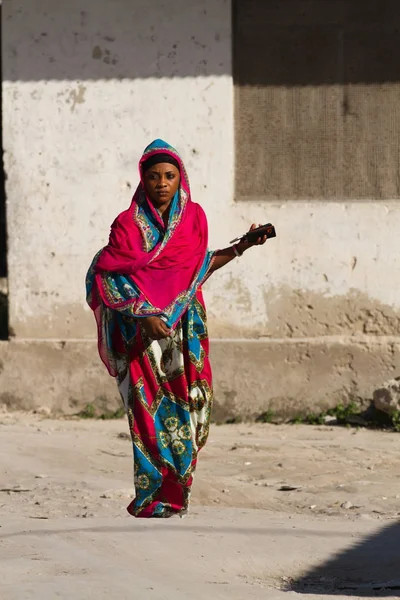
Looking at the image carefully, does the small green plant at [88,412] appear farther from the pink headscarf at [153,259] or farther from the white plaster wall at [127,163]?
the pink headscarf at [153,259]

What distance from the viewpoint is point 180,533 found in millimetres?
5129

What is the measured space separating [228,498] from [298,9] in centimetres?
366

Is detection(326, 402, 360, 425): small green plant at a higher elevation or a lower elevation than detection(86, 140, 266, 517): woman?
lower

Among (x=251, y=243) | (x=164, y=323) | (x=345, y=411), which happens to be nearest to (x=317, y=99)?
(x=345, y=411)

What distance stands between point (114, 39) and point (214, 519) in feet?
13.5

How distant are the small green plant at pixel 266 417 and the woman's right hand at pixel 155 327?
3177 mm

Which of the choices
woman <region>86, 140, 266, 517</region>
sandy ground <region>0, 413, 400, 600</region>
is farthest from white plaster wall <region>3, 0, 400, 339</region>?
woman <region>86, 140, 266, 517</region>

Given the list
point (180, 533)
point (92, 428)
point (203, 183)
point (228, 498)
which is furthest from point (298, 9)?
point (180, 533)

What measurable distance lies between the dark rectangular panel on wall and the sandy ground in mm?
1718

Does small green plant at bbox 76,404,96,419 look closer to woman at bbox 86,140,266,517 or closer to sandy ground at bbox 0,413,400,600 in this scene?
sandy ground at bbox 0,413,400,600

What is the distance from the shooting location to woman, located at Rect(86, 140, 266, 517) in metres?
5.49

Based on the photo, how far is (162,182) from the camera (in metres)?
5.50

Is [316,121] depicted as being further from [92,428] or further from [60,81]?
[92,428]

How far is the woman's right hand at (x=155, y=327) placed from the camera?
5.41 meters
